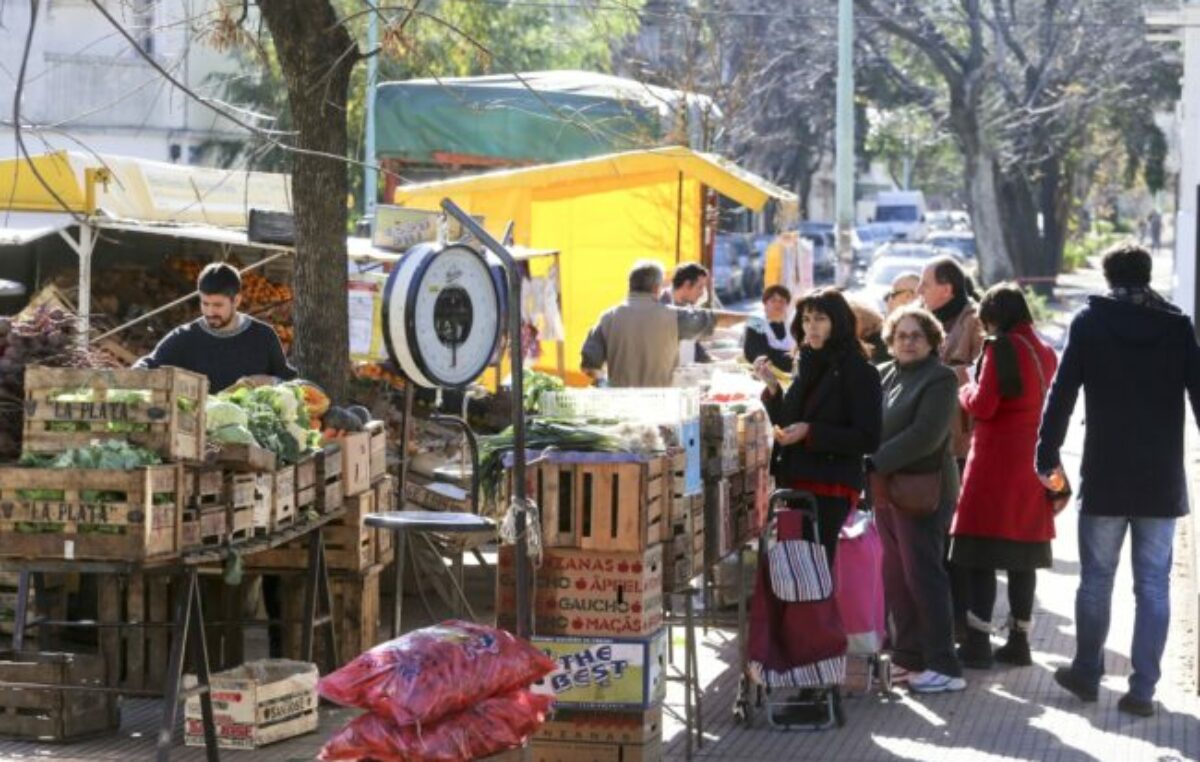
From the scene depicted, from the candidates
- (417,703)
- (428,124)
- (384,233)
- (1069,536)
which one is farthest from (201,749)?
(428,124)

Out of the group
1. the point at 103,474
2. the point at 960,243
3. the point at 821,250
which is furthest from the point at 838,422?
the point at 960,243

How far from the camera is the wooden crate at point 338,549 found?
9344 mm

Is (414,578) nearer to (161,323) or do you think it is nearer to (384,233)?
(384,233)

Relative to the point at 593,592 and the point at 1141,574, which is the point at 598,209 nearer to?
the point at 1141,574

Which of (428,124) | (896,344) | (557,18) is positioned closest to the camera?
(896,344)

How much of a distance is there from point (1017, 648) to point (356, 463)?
335 centimetres

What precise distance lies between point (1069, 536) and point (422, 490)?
6077 mm

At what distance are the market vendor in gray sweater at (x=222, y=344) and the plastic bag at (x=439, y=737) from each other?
3482mm

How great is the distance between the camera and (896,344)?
9.53m

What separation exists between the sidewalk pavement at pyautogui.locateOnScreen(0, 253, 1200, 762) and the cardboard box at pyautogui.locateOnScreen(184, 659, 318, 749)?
6cm

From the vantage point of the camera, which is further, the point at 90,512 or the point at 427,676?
the point at 90,512

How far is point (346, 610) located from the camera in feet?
31.3

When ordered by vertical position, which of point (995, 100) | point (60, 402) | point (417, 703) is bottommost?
point (417, 703)

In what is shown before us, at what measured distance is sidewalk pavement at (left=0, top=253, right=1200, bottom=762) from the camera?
27.5ft
